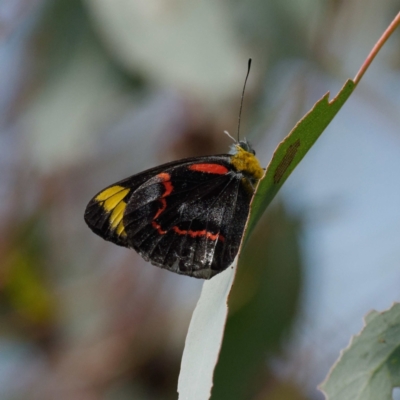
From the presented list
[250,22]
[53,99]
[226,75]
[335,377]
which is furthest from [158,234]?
[53,99]

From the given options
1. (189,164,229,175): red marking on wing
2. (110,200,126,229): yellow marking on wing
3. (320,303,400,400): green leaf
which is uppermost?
(189,164,229,175): red marking on wing

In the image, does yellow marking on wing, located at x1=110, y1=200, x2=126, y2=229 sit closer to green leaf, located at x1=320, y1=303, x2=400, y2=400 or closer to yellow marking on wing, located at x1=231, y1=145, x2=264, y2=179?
yellow marking on wing, located at x1=231, y1=145, x2=264, y2=179

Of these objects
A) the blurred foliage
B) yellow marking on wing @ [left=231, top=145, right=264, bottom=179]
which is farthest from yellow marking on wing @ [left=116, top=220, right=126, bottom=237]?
the blurred foliage

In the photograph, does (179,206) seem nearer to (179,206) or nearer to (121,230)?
(179,206)

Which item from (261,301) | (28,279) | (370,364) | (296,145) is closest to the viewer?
(296,145)

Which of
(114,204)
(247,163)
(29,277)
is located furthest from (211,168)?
(29,277)

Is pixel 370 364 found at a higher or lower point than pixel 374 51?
lower

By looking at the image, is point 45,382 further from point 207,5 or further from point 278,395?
point 207,5
